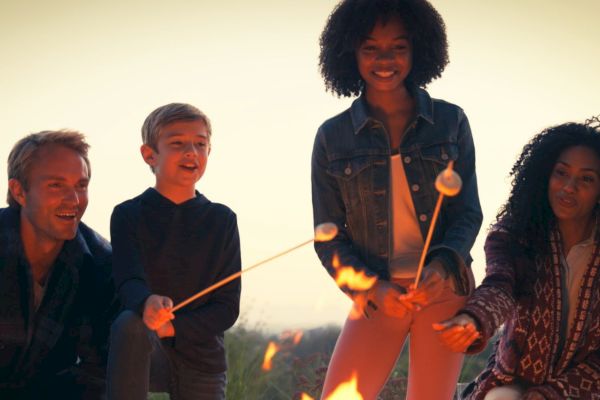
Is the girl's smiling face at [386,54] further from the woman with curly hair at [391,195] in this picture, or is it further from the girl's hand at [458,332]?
the girl's hand at [458,332]

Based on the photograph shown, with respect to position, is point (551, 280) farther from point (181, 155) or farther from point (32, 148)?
point (32, 148)

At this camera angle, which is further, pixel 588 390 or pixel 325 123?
pixel 325 123

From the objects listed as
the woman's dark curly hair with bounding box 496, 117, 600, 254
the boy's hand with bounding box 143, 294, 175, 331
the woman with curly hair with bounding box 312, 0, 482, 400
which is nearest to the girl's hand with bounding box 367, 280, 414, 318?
the woman with curly hair with bounding box 312, 0, 482, 400

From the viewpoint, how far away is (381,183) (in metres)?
4.11

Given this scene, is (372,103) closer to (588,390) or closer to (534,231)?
(534,231)

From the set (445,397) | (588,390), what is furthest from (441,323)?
(588,390)

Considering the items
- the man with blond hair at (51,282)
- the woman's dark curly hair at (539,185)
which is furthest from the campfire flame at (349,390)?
the man with blond hair at (51,282)

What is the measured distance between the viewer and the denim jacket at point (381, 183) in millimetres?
4074

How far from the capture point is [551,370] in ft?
13.3

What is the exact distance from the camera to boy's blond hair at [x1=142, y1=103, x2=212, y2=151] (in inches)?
174

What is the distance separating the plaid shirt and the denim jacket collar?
4.38 feet

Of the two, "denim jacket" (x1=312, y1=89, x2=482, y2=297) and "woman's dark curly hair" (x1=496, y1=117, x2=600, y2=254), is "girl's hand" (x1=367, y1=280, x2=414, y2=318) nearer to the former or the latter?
"denim jacket" (x1=312, y1=89, x2=482, y2=297)

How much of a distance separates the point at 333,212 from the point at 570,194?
92 cm

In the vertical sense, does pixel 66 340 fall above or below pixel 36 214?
below
